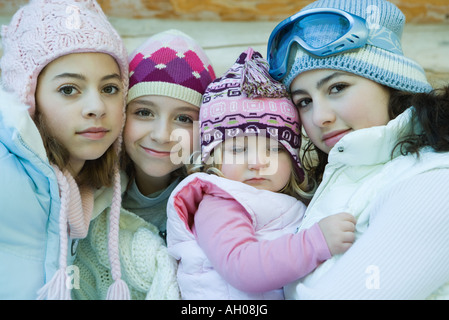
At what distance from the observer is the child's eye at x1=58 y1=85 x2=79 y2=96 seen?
127 centimetres

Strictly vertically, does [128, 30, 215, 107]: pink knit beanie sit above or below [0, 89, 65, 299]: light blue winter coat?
above

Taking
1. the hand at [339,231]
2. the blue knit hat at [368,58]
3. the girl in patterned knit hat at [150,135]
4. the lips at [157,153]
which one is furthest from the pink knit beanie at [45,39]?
the hand at [339,231]

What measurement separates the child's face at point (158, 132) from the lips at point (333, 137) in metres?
0.41

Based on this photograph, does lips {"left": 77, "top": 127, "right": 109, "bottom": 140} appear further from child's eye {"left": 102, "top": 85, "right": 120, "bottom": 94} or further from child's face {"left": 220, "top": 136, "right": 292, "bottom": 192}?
child's face {"left": 220, "top": 136, "right": 292, "bottom": 192}

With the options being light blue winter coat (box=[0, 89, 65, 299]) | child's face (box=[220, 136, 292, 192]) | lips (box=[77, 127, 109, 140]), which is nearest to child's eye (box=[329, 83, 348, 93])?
child's face (box=[220, 136, 292, 192])

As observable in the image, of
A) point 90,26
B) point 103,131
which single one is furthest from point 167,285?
point 90,26

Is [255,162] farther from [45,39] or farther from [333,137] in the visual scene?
[45,39]

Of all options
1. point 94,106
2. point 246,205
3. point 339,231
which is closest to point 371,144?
point 339,231

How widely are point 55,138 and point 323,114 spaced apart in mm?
726

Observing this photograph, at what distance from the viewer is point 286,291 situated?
3.82ft

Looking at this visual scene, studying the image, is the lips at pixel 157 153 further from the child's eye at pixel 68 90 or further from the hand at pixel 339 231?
the hand at pixel 339 231

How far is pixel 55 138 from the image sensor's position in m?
1.29
